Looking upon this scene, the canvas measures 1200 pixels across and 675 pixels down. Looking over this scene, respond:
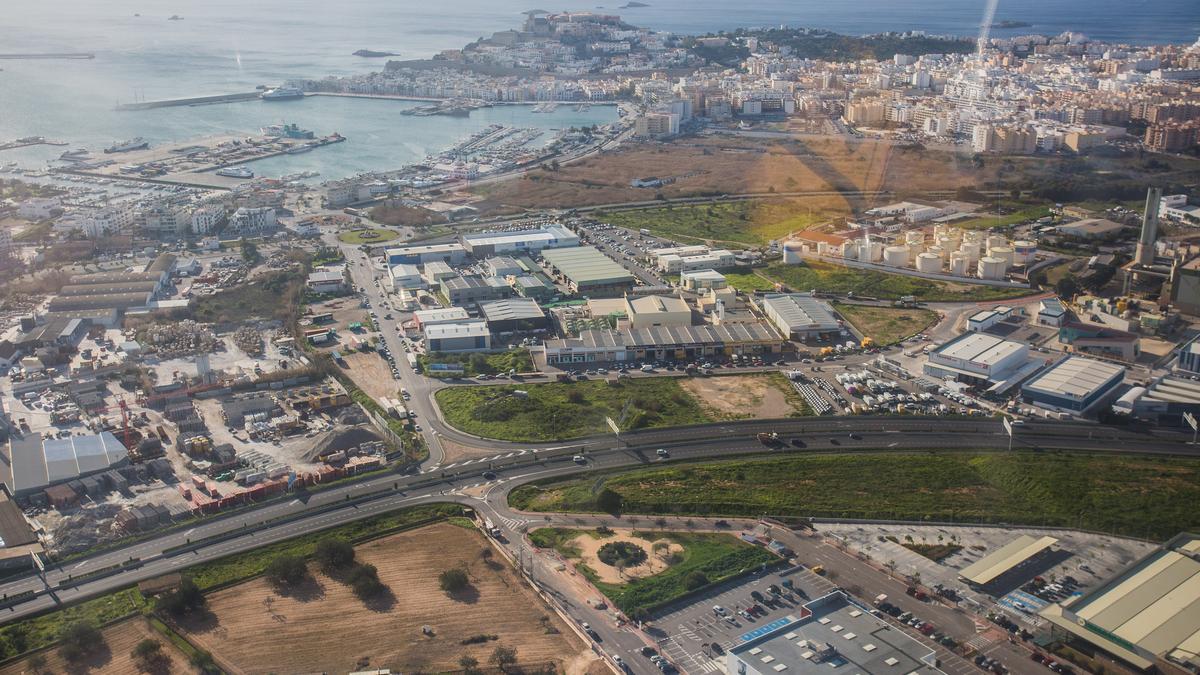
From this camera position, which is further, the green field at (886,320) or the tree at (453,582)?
the green field at (886,320)

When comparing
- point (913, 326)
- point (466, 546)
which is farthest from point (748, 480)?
point (913, 326)

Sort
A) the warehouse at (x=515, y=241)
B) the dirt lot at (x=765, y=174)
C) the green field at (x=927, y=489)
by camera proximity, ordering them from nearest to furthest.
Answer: the green field at (x=927, y=489) < the warehouse at (x=515, y=241) < the dirt lot at (x=765, y=174)

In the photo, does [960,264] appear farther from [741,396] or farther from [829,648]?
[829,648]

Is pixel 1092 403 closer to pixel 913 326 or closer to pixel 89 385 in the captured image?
pixel 913 326

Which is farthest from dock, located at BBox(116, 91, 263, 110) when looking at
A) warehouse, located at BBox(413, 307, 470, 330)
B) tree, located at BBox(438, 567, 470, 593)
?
tree, located at BBox(438, 567, 470, 593)

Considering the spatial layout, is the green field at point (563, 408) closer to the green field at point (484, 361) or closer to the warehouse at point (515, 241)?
the green field at point (484, 361)

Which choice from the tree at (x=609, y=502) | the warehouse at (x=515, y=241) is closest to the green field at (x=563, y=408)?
the tree at (x=609, y=502)

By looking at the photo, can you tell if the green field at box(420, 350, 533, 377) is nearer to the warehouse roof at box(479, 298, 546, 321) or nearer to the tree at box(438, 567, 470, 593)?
the warehouse roof at box(479, 298, 546, 321)
